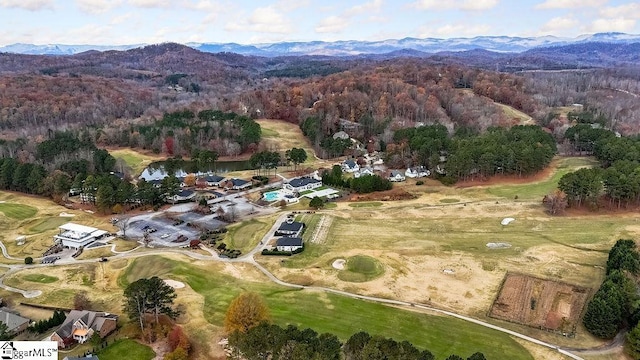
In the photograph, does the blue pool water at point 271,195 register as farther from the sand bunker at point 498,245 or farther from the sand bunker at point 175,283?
the sand bunker at point 498,245

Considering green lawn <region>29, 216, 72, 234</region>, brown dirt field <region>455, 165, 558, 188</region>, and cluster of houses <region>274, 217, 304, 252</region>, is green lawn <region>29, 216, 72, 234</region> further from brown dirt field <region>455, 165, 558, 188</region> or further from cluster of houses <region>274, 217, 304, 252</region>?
brown dirt field <region>455, 165, 558, 188</region>

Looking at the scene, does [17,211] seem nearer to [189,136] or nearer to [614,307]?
[189,136]

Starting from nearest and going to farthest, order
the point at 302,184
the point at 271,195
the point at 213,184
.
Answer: the point at 271,195 < the point at 302,184 < the point at 213,184

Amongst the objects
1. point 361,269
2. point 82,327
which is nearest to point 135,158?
point 82,327

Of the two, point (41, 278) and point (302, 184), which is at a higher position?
point (302, 184)

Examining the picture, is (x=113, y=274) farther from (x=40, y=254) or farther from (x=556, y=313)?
(x=556, y=313)

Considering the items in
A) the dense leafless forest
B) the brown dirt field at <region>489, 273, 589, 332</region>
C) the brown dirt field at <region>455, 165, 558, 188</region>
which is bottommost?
the brown dirt field at <region>489, 273, 589, 332</region>

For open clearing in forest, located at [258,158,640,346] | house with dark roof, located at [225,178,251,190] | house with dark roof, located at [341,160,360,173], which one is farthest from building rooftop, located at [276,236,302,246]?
house with dark roof, located at [341,160,360,173]
